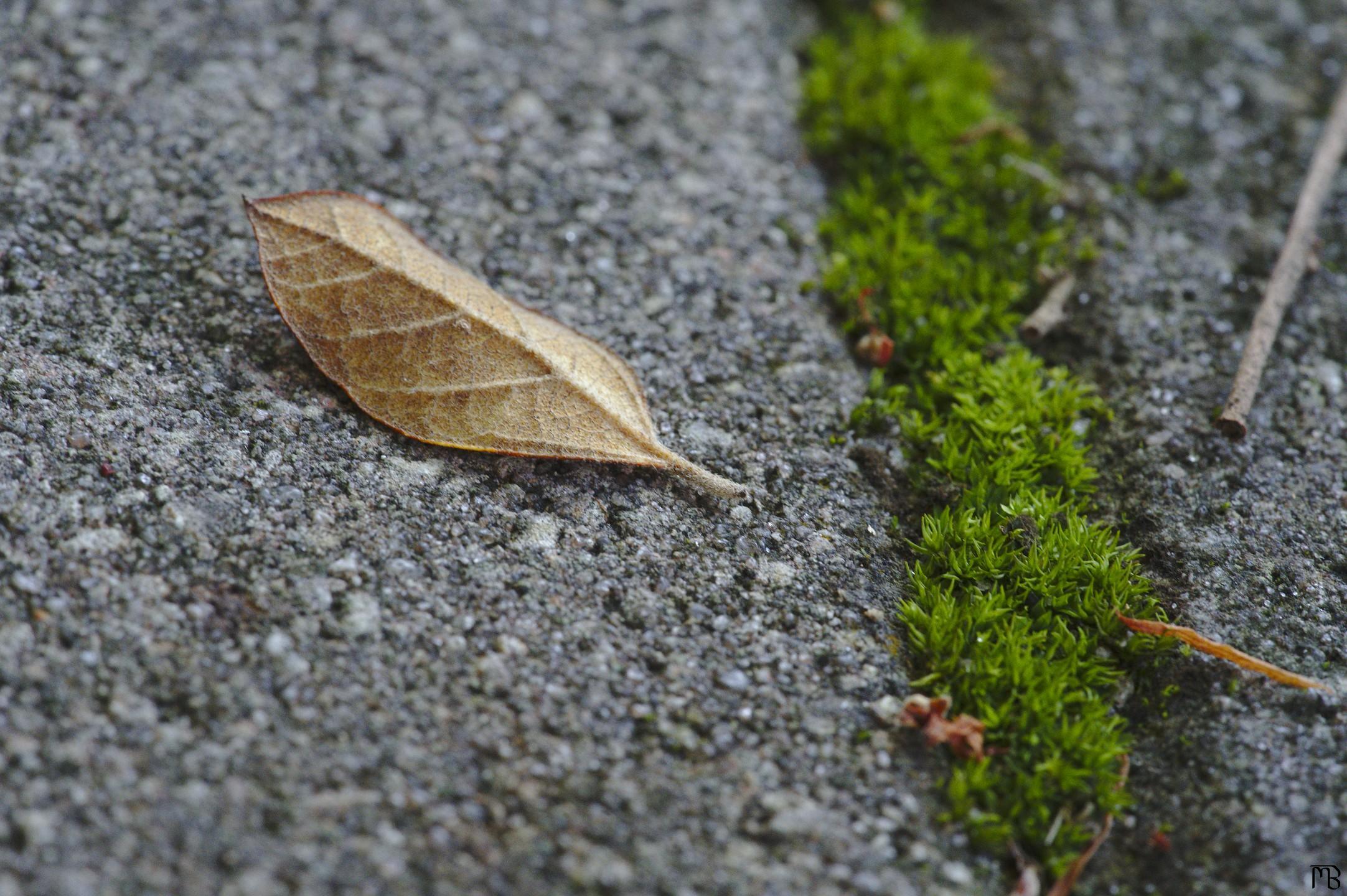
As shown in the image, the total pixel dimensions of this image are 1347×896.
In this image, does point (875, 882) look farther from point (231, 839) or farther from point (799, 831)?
point (231, 839)

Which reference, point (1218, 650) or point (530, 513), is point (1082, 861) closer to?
point (1218, 650)

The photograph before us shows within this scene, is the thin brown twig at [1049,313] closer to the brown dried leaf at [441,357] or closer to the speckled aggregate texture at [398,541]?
the speckled aggregate texture at [398,541]

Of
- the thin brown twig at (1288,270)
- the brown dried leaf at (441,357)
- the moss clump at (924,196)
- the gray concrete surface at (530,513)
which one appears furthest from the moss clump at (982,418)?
the brown dried leaf at (441,357)

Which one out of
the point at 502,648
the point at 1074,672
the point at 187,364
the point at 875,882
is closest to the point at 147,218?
the point at 187,364

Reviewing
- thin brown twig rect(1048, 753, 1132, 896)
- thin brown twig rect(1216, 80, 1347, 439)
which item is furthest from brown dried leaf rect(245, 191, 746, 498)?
thin brown twig rect(1216, 80, 1347, 439)

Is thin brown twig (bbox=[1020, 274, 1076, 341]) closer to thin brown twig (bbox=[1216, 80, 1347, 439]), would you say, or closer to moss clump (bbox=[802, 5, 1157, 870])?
moss clump (bbox=[802, 5, 1157, 870])

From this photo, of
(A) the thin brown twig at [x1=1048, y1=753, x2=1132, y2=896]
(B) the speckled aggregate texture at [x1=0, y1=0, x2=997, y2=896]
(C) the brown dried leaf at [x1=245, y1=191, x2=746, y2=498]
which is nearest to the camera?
(B) the speckled aggregate texture at [x1=0, y1=0, x2=997, y2=896]

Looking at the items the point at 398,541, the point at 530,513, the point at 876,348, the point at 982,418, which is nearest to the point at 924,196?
the point at 876,348
